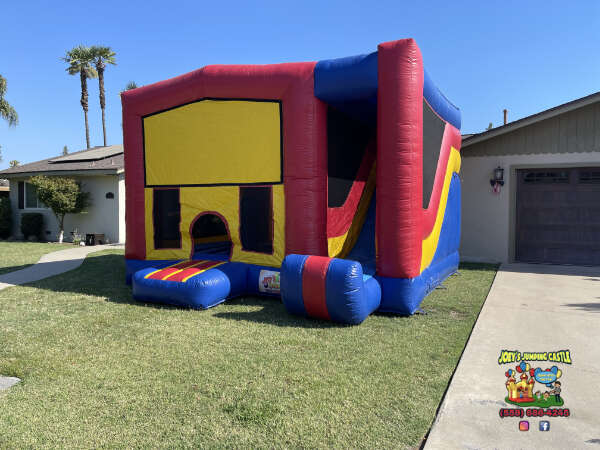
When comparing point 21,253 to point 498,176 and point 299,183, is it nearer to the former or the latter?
point 299,183

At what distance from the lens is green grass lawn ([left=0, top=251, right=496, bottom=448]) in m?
2.85

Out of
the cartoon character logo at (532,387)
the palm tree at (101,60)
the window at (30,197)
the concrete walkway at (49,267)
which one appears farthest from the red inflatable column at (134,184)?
the palm tree at (101,60)

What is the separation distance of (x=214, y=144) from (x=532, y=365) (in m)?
5.45

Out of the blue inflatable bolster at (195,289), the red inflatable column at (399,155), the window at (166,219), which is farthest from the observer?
the window at (166,219)

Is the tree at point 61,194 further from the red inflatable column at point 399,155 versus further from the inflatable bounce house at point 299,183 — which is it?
the red inflatable column at point 399,155

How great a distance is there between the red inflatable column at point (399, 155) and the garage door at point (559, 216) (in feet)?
20.6

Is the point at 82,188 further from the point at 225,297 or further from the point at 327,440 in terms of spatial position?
the point at 327,440

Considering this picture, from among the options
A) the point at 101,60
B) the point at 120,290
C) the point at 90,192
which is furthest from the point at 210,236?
the point at 101,60

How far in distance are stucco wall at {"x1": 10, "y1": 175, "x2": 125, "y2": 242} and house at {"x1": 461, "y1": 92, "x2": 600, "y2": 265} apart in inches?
447

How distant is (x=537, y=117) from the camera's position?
1005 cm

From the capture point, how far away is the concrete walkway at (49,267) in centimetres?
851

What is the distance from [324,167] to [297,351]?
9.89ft

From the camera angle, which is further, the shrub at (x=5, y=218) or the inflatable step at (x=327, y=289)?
the shrub at (x=5, y=218)

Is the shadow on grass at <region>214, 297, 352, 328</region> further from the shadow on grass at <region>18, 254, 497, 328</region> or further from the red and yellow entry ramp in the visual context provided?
the red and yellow entry ramp
